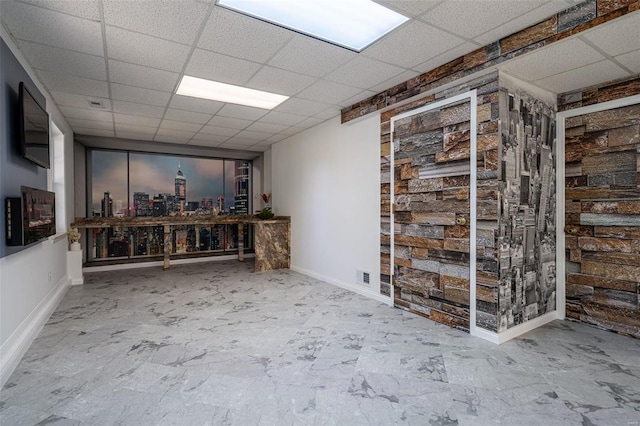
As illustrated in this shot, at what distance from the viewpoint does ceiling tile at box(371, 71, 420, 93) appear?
3.42m

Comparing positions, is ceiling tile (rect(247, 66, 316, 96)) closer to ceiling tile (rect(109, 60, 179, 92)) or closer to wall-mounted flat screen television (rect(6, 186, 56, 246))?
ceiling tile (rect(109, 60, 179, 92))

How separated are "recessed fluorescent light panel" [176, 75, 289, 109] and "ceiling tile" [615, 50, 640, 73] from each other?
328 centimetres

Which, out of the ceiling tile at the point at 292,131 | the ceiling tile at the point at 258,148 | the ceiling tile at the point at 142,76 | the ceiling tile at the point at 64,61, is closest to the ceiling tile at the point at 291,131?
the ceiling tile at the point at 292,131

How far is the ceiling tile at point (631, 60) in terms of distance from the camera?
2.65 m

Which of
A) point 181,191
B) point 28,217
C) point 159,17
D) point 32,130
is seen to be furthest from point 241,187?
point 159,17

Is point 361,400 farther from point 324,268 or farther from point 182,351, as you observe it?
point 324,268

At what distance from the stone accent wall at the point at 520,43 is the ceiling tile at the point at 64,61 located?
3084mm

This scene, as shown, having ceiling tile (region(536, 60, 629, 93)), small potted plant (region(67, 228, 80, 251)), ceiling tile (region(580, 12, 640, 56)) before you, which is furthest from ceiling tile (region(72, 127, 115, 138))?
ceiling tile (region(580, 12, 640, 56))

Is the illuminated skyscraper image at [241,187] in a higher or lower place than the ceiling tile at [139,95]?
lower

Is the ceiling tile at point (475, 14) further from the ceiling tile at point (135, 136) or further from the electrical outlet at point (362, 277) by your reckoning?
the ceiling tile at point (135, 136)

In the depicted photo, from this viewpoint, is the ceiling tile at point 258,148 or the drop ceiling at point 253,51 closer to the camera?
the drop ceiling at point 253,51

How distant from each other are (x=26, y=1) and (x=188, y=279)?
4248 mm

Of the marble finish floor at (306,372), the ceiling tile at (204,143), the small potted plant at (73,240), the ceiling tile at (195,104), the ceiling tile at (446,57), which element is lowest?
the marble finish floor at (306,372)

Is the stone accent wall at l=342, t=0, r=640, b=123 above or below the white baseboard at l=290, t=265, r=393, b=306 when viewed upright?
above
